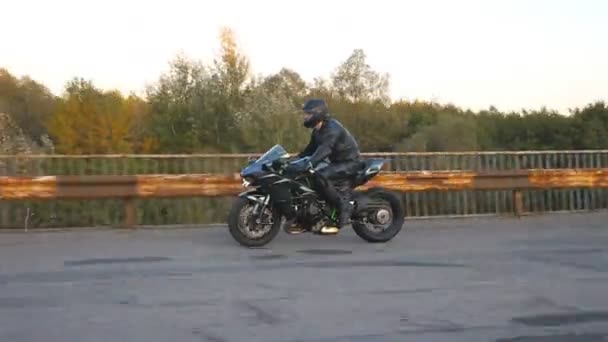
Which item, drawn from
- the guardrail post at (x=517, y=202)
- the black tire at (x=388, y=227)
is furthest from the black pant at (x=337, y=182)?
the guardrail post at (x=517, y=202)

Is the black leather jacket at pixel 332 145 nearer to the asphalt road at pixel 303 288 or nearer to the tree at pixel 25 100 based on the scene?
the asphalt road at pixel 303 288

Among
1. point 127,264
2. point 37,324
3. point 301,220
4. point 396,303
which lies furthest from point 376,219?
point 37,324

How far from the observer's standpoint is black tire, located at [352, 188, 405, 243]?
446 inches

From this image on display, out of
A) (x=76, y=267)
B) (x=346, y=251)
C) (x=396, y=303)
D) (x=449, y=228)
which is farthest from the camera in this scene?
(x=449, y=228)

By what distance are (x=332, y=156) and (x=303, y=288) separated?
3.58 meters

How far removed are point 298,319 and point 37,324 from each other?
1.86 m

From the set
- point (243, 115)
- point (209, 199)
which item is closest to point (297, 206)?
point (209, 199)

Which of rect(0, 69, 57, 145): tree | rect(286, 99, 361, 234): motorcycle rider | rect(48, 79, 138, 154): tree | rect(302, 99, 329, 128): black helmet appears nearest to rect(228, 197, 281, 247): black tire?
rect(286, 99, 361, 234): motorcycle rider

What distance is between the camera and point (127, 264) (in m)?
9.17

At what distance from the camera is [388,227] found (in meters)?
11.4

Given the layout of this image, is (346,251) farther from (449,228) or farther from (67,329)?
(67,329)

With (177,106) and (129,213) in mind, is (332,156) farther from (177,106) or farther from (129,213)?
(177,106)

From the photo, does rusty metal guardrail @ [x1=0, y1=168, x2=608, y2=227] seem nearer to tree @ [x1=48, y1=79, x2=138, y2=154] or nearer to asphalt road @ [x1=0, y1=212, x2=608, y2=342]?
asphalt road @ [x1=0, y1=212, x2=608, y2=342]

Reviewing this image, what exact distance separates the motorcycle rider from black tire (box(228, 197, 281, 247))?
30 centimetres
